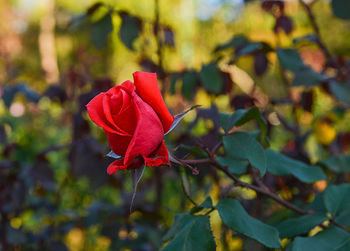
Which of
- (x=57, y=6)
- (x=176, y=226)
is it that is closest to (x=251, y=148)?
(x=176, y=226)

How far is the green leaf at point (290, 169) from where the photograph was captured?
0.63m

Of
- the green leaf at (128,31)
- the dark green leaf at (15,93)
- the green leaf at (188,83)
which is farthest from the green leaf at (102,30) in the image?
the dark green leaf at (15,93)

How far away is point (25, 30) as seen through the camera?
14.6 metres

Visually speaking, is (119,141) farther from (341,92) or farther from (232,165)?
(341,92)

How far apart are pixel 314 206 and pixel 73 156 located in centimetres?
71

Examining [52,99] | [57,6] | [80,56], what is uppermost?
[57,6]

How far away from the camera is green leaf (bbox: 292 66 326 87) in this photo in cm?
89

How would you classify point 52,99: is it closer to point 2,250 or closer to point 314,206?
point 2,250

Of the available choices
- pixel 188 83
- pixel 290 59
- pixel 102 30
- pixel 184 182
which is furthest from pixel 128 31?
pixel 184 182

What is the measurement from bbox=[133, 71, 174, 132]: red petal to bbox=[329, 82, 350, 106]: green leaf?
2.11ft

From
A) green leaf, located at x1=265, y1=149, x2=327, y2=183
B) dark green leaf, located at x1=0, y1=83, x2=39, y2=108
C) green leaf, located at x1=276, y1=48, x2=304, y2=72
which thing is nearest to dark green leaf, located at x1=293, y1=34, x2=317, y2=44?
green leaf, located at x1=276, y1=48, x2=304, y2=72

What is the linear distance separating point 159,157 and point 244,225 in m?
0.16

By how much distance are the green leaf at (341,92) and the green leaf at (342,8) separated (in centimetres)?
18

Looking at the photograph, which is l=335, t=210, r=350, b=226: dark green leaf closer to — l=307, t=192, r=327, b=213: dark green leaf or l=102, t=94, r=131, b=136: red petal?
l=307, t=192, r=327, b=213: dark green leaf
